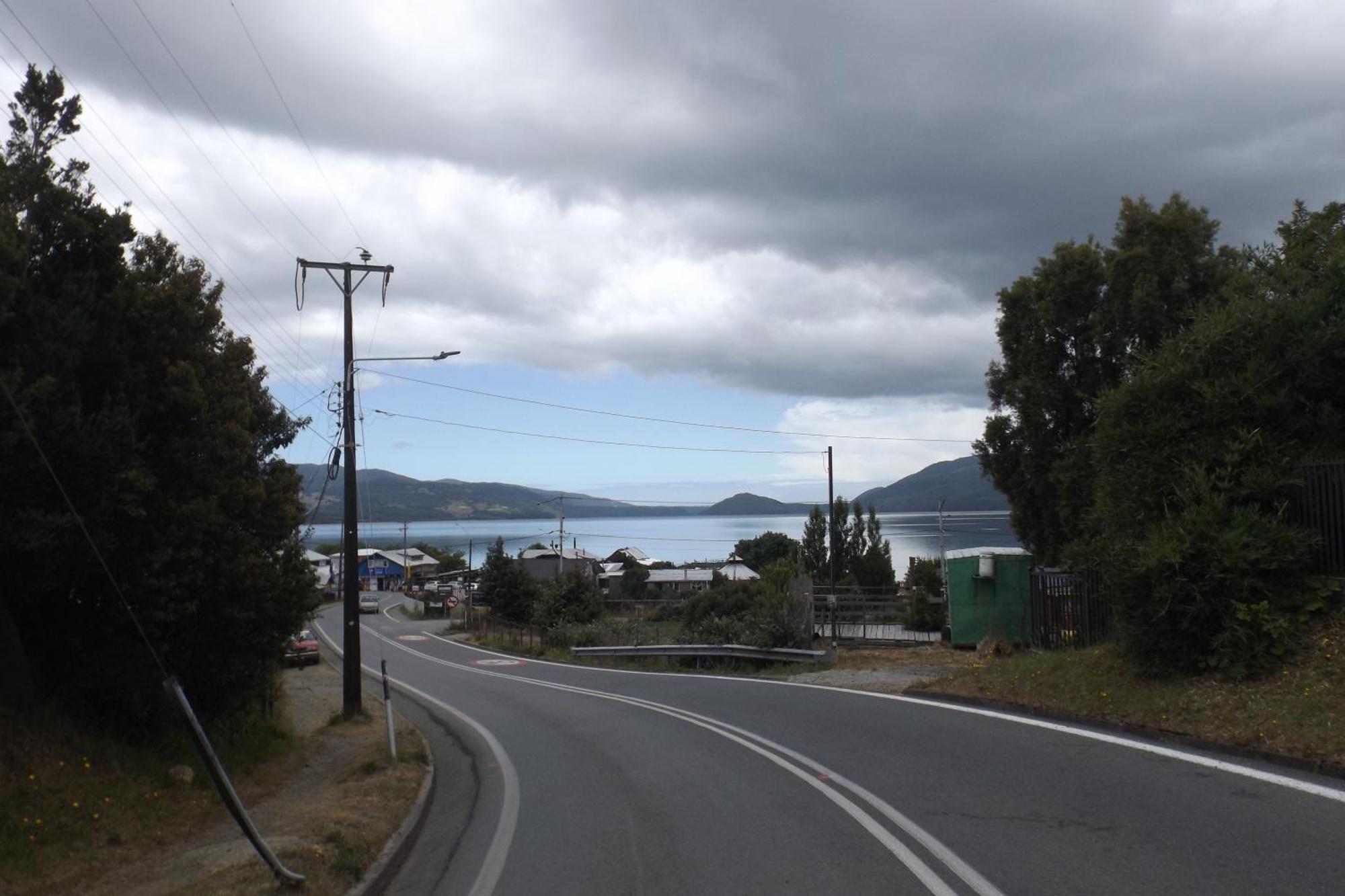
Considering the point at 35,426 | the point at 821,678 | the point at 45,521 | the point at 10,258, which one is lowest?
the point at 821,678

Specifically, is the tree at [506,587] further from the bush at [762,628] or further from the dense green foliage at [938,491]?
the dense green foliage at [938,491]

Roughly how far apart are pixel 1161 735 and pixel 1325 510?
3532 millimetres

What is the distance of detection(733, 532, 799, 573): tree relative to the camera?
354 ft

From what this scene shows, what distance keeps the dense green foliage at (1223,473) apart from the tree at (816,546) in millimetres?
45568

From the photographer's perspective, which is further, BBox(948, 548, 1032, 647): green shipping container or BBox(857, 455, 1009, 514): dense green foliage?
BBox(857, 455, 1009, 514): dense green foliage

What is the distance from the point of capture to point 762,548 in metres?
110

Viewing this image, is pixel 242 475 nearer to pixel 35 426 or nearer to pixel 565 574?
pixel 35 426

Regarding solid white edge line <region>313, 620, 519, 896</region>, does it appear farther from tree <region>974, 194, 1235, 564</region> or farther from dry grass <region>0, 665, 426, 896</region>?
tree <region>974, 194, 1235, 564</region>

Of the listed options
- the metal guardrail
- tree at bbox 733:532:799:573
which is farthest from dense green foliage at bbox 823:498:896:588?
tree at bbox 733:532:799:573

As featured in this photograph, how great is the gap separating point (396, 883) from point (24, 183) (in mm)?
9308

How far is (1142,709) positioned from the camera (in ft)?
37.0

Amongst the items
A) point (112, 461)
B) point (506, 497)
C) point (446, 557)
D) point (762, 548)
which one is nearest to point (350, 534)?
point (112, 461)

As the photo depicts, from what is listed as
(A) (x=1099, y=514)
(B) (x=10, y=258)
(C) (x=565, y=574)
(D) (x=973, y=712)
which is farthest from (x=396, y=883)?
(C) (x=565, y=574)

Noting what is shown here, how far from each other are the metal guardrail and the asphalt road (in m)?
9.70
